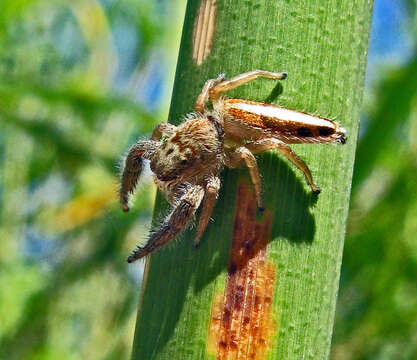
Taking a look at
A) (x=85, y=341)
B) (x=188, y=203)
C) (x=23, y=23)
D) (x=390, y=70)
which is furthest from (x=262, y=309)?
(x=23, y=23)

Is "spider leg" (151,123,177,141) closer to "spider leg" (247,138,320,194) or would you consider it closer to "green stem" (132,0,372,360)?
"spider leg" (247,138,320,194)

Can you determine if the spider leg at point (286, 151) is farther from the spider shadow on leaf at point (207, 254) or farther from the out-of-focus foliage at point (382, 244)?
the out-of-focus foliage at point (382, 244)

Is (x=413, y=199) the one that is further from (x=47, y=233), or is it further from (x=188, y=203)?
(x=47, y=233)

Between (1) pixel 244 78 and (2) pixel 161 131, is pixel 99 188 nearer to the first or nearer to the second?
(2) pixel 161 131

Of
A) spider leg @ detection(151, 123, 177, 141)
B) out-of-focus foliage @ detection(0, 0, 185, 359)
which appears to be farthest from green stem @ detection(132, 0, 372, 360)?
out-of-focus foliage @ detection(0, 0, 185, 359)

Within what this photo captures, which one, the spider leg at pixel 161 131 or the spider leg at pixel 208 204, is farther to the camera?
the spider leg at pixel 161 131

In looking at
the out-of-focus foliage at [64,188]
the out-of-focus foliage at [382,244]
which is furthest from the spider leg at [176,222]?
the out-of-focus foliage at [64,188]

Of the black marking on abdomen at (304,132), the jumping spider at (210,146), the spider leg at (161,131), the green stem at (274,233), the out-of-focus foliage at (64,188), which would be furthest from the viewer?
the out-of-focus foliage at (64,188)

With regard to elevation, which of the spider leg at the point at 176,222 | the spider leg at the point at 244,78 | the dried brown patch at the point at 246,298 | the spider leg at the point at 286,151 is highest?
the spider leg at the point at 244,78
